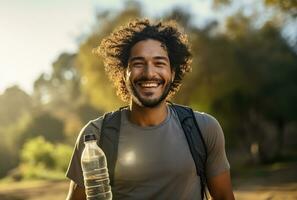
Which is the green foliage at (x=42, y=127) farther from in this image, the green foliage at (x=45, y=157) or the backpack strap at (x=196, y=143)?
the backpack strap at (x=196, y=143)

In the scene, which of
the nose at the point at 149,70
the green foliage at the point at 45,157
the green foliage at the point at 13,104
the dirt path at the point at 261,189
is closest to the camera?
the nose at the point at 149,70

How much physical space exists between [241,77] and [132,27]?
21.8m

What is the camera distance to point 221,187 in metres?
3.29

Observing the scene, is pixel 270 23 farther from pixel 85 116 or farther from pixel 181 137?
pixel 85 116

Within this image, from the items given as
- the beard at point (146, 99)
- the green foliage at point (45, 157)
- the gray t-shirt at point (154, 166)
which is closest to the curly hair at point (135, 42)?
the beard at point (146, 99)

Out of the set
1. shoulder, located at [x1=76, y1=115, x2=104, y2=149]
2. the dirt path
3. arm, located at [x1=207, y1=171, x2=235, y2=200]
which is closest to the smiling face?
shoulder, located at [x1=76, y1=115, x2=104, y2=149]

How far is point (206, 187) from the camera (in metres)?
3.29

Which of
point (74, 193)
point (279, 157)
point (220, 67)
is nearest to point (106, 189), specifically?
point (74, 193)

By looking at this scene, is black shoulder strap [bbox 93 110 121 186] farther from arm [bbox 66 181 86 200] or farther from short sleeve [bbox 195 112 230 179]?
short sleeve [bbox 195 112 230 179]

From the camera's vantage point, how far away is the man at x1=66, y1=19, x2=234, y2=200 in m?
3.08

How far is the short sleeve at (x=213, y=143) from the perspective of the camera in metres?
3.15

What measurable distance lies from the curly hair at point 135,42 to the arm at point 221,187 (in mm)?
776

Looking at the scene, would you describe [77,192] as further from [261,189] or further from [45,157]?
[45,157]

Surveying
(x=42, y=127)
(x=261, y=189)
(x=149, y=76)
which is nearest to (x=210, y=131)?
(x=149, y=76)
